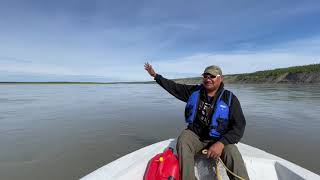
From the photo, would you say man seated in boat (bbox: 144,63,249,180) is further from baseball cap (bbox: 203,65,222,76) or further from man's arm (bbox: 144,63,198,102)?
man's arm (bbox: 144,63,198,102)

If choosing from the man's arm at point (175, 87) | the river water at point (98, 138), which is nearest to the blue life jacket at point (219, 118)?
the man's arm at point (175, 87)

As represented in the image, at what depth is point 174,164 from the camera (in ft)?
11.1

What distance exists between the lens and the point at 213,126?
3705 millimetres

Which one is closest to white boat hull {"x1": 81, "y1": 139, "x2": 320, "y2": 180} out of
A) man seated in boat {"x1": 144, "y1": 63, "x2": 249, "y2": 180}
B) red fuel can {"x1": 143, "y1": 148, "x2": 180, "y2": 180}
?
red fuel can {"x1": 143, "y1": 148, "x2": 180, "y2": 180}

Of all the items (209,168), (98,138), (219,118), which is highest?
(219,118)

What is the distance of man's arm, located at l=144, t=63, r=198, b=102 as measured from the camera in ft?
14.4

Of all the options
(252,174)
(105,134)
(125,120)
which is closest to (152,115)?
(125,120)

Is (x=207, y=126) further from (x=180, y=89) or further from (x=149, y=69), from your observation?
(x=149, y=69)

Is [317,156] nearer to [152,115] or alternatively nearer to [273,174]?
[273,174]

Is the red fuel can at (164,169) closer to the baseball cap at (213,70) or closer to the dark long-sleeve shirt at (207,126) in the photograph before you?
the dark long-sleeve shirt at (207,126)

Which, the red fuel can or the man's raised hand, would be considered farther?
the man's raised hand

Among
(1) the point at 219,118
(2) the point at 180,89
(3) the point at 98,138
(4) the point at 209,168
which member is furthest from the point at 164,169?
(3) the point at 98,138

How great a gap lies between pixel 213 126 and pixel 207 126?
160mm

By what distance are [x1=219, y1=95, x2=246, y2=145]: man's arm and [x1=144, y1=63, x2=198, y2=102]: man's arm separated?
0.83 metres
